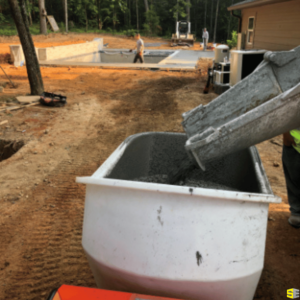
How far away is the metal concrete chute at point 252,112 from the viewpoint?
2.01 m

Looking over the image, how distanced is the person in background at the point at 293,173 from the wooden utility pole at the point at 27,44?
311 inches

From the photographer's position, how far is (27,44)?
29.0 feet

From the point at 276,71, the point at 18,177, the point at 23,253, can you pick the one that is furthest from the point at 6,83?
the point at 276,71

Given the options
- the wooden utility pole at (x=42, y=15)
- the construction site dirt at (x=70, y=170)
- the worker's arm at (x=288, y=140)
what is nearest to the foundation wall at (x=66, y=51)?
the construction site dirt at (x=70, y=170)

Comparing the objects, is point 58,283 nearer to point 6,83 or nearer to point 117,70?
point 6,83

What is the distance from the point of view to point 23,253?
10.7 ft

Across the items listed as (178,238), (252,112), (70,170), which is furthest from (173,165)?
(70,170)

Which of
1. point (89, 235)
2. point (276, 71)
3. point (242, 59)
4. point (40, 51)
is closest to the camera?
point (89, 235)

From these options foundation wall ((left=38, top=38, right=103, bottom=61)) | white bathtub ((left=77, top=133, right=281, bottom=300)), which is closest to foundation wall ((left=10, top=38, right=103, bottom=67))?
foundation wall ((left=38, top=38, right=103, bottom=61))

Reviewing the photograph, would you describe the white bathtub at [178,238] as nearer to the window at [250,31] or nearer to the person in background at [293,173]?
the person in background at [293,173]

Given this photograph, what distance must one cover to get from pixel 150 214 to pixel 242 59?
28.0ft

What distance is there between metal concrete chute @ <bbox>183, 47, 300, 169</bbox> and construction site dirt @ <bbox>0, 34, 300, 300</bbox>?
148 centimetres

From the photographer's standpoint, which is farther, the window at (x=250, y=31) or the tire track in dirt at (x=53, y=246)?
the window at (x=250, y=31)

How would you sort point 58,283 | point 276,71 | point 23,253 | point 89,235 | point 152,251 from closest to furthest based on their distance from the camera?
point 152,251, point 89,235, point 276,71, point 58,283, point 23,253
